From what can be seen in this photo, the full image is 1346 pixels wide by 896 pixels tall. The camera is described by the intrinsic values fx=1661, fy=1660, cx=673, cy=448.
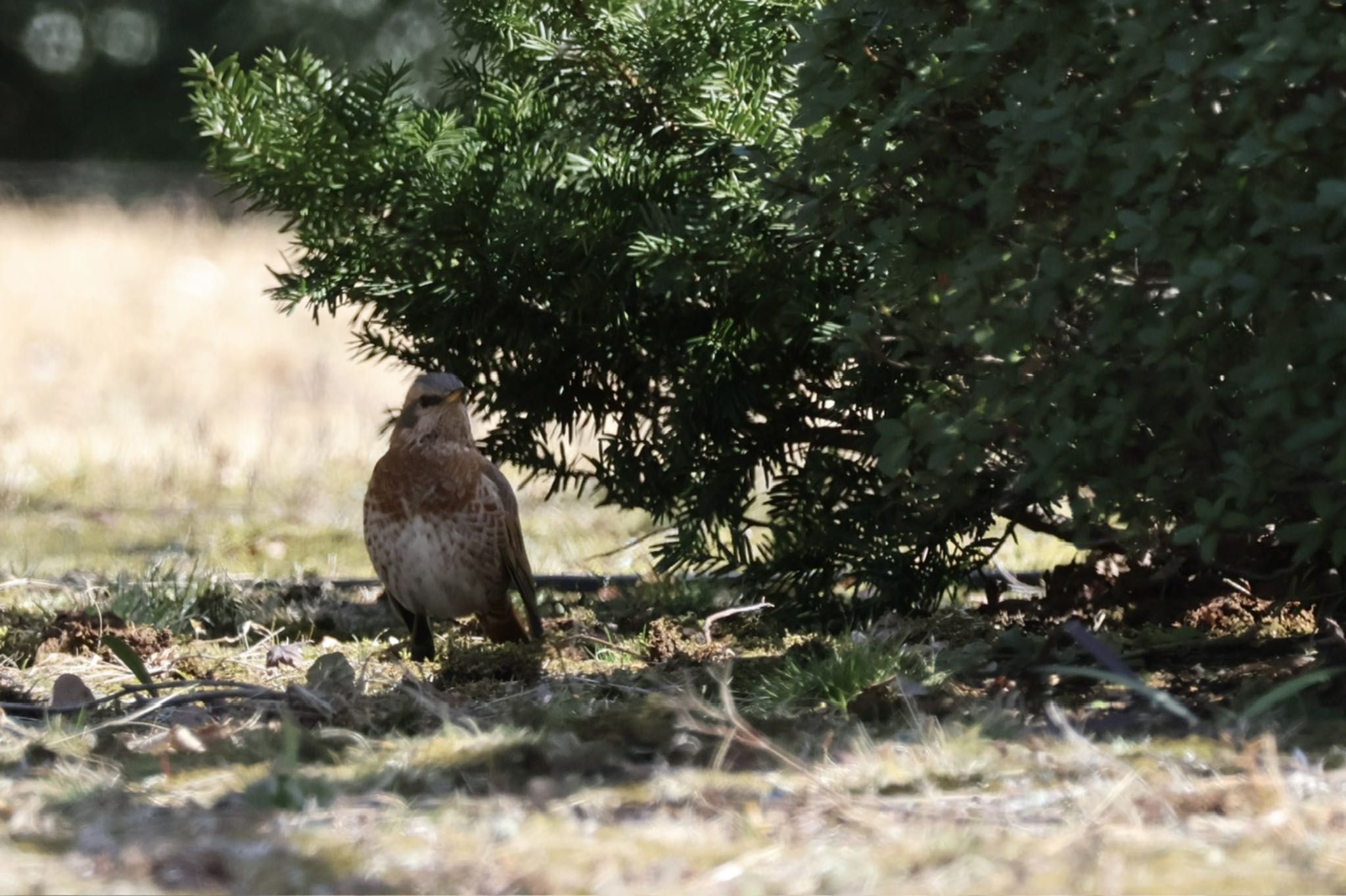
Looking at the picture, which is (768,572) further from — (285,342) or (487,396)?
(285,342)

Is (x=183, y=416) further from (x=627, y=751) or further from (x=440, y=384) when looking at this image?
(x=627, y=751)

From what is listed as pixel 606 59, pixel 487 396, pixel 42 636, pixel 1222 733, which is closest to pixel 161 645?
pixel 42 636

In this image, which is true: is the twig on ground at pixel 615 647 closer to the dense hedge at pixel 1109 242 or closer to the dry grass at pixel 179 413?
the dense hedge at pixel 1109 242

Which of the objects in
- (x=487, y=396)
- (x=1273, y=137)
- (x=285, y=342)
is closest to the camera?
(x=1273, y=137)

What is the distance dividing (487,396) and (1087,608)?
171 cm

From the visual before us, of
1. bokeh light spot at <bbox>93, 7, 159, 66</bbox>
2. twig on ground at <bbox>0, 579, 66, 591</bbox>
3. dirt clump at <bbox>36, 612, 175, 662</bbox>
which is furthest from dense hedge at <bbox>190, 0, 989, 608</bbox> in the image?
bokeh light spot at <bbox>93, 7, 159, 66</bbox>

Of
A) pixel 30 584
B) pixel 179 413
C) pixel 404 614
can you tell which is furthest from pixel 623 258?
pixel 179 413

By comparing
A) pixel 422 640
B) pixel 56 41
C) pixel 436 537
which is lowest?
pixel 422 640

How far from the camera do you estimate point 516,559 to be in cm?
470

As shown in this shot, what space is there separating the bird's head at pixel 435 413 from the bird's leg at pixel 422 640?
49 centimetres

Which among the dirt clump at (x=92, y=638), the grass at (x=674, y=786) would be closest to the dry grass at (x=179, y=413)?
the dirt clump at (x=92, y=638)

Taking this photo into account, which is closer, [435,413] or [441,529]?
[435,413]

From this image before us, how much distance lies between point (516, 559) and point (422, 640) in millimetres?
382

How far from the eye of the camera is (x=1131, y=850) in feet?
7.20
